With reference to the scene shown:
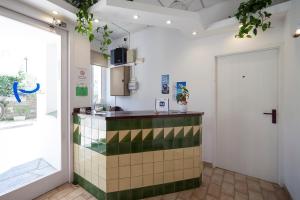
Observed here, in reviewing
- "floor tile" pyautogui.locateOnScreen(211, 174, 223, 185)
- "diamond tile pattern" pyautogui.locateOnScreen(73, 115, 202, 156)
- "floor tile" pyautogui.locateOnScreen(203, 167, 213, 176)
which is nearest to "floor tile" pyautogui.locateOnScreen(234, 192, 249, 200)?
"floor tile" pyautogui.locateOnScreen(211, 174, 223, 185)

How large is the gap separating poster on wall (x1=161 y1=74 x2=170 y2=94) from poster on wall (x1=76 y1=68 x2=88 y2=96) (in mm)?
1699

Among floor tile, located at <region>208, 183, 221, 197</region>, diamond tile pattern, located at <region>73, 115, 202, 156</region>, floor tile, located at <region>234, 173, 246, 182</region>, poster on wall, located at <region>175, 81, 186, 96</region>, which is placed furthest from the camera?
poster on wall, located at <region>175, 81, 186, 96</region>

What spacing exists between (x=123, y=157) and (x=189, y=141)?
3.16ft

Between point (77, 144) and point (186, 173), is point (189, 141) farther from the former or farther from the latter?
point (77, 144)

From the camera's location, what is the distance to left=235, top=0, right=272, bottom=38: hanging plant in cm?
226

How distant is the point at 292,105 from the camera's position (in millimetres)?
2133

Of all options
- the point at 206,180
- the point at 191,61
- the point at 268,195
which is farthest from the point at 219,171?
the point at 191,61

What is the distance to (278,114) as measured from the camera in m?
2.60

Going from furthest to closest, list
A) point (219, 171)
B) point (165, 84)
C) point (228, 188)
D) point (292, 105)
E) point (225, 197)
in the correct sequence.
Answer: point (165, 84) < point (219, 171) < point (228, 188) < point (225, 197) < point (292, 105)

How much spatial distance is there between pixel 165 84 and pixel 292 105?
88.9 inches

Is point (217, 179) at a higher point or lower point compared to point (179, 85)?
lower

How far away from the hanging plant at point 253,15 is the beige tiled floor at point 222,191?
2.20m

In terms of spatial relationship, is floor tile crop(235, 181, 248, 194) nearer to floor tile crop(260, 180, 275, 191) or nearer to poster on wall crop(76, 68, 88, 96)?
floor tile crop(260, 180, 275, 191)

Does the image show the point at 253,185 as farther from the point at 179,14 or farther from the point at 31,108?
the point at 31,108
